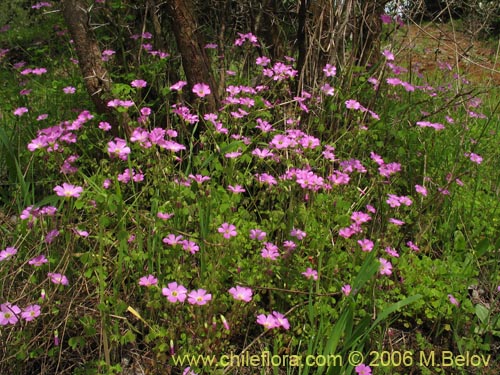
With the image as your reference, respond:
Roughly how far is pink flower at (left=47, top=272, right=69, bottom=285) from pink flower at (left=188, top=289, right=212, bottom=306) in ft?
1.27

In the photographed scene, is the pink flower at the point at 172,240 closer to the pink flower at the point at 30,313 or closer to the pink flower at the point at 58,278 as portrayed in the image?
the pink flower at the point at 58,278

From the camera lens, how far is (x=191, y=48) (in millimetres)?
2469

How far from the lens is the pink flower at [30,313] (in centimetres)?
145

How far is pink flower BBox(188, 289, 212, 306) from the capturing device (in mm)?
1479

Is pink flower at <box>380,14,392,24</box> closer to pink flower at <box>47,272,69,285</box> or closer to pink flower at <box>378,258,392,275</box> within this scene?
pink flower at <box>378,258,392,275</box>

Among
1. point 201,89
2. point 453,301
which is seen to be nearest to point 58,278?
point 201,89

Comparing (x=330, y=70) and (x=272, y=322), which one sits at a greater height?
(x=330, y=70)

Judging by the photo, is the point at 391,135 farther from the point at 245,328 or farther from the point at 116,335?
the point at 116,335

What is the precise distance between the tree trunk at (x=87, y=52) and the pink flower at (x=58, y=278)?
0.93m

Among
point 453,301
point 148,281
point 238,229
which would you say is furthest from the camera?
point 238,229

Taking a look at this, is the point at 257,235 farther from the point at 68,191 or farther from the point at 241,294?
the point at 68,191

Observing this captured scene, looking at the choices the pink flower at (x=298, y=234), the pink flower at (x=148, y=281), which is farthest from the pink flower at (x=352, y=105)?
the pink flower at (x=148, y=281)

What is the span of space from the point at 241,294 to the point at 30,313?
64cm

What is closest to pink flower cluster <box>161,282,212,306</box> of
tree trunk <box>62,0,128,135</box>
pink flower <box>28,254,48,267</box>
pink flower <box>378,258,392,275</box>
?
pink flower <box>28,254,48,267</box>
